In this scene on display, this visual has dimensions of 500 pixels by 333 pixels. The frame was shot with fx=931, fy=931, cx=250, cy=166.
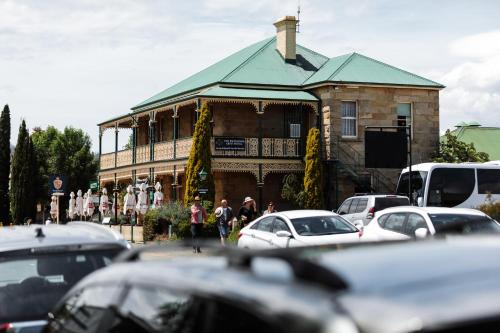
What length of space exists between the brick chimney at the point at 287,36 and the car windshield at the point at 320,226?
30.1 m

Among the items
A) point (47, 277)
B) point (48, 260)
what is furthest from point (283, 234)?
point (48, 260)

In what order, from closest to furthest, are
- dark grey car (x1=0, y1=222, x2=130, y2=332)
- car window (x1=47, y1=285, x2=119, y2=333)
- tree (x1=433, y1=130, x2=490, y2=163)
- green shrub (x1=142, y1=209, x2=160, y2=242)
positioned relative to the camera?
1. car window (x1=47, y1=285, x2=119, y2=333)
2. dark grey car (x1=0, y1=222, x2=130, y2=332)
3. green shrub (x1=142, y1=209, x2=160, y2=242)
4. tree (x1=433, y1=130, x2=490, y2=163)

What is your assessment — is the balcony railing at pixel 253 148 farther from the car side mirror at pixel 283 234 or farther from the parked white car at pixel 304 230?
the car side mirror at pixel 283 234

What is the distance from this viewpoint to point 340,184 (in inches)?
1766

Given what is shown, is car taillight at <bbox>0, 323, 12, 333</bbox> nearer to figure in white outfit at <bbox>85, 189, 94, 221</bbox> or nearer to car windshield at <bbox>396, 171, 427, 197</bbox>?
car windshield at <bbox>396, 171, 427, 197</bbox>

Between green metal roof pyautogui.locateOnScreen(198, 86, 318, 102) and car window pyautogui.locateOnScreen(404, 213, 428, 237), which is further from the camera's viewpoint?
green metal roof pyautogui.locateOnScreen(198, 86, 318, 102)

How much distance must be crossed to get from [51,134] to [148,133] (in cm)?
3533

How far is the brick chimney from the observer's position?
50.3 m

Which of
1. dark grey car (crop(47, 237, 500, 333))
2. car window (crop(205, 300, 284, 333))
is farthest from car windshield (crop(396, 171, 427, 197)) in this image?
car window (crop(205, 300, 284, 333))

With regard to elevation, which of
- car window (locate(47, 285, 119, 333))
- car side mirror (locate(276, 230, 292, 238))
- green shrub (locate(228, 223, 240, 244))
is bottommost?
green shrub (locate(228, 223, 240, 244))

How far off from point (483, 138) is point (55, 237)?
5688cm

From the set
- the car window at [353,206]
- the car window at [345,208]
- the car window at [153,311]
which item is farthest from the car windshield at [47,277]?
A: the car window at [345,208]

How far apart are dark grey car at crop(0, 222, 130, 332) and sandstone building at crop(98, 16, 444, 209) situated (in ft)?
121

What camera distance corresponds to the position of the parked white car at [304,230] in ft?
67.1
